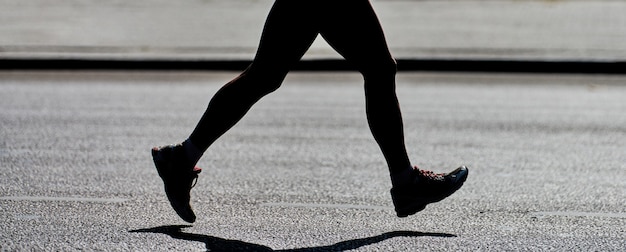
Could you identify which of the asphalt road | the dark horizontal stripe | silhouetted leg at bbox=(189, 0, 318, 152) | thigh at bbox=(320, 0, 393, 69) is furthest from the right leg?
the dark horizontal stripe

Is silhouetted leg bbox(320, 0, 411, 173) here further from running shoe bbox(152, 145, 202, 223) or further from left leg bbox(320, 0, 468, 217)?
running shoe bbox(152, 145, 202, 223)

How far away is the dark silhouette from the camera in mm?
4988

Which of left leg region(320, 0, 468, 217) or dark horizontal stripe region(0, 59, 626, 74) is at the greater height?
left leg region(320, 0, 468, 217)

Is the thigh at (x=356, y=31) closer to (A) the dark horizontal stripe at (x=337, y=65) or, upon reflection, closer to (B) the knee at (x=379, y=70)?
(B) the knee at (x=379, y=70)

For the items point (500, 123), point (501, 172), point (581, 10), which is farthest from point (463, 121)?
point (581, 10)

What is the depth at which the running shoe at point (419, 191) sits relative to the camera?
17.2 feet

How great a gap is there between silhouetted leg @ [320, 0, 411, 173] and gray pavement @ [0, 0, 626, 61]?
7686mm

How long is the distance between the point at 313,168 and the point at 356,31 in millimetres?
2108

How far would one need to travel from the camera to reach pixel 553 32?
15656mm

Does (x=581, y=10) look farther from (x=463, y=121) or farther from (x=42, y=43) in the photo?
(x=463, y=121)

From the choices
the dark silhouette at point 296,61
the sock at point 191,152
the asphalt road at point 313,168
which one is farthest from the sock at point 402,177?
the sock at point 191,152

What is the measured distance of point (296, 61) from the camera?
16.7 ft

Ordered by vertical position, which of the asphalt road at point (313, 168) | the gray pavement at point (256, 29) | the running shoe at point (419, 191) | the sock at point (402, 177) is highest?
the sock at point (402, 177)

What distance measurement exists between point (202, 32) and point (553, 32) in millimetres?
4706
